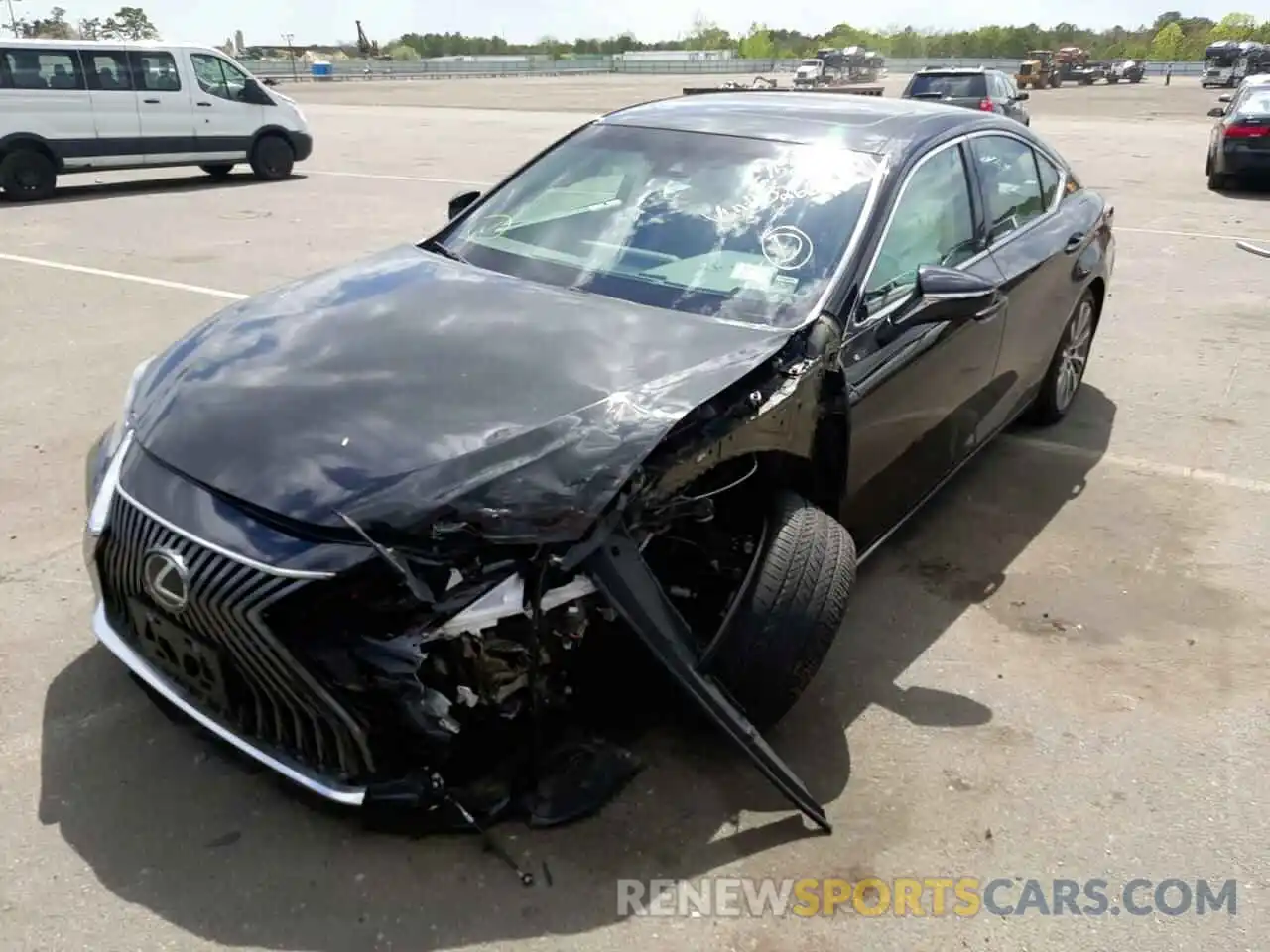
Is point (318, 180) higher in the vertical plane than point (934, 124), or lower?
lower

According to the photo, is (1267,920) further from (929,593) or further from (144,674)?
(144,674)

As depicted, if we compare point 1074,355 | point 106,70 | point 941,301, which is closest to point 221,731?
point 941,301

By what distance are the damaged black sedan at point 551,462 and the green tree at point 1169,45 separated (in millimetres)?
121061

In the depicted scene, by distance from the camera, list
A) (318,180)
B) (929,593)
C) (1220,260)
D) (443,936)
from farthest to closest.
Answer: (318,180), (1220,260), (929,593), (443,936)

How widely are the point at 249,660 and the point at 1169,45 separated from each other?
12611 centimetres

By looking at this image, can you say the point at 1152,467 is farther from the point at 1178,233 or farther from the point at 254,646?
the point at 1178,233

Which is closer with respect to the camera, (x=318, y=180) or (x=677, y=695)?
(x=677, y=695)

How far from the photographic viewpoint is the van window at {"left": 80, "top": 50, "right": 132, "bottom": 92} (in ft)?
44.3

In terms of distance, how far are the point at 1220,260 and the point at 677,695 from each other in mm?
9352

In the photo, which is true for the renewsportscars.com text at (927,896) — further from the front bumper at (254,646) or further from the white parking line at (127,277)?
the white parking line at (127,277)

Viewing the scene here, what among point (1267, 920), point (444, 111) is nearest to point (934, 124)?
point (1267, 920)

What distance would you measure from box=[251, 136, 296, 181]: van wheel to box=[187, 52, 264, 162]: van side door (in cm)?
17

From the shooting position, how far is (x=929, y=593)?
393cm

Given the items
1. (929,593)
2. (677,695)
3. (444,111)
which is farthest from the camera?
(444,111)
